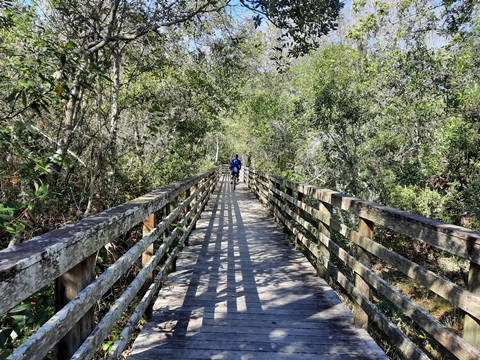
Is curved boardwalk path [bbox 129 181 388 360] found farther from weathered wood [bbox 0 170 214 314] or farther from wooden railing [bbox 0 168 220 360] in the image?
weathered wood [bbox 0 170 214 314]

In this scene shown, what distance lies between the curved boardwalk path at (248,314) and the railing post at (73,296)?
3.48ft

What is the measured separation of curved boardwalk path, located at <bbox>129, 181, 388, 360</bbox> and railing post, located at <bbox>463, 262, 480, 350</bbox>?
1010 millimetres

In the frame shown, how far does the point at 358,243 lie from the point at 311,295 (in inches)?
43.3

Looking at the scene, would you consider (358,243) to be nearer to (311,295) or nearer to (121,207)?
(311,295)

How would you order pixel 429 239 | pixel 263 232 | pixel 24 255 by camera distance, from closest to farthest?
pixel 24 255 < pixel 429 239 < pixel 263 232

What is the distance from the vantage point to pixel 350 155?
32.7 feet

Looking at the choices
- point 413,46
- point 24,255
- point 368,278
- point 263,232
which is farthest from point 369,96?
point 24,255

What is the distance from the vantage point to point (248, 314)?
3391mm

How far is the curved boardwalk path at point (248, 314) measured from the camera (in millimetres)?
2732

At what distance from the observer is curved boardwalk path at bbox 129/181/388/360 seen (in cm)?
273

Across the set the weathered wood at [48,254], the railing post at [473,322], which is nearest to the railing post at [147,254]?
the weathered wood at [48,254]

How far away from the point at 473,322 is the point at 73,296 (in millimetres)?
1952

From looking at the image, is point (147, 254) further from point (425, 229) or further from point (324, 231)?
point (425, 229)

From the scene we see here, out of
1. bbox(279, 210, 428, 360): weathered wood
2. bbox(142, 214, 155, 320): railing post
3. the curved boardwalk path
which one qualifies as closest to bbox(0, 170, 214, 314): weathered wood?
bbox(142, 214, 155, 320): railing post
